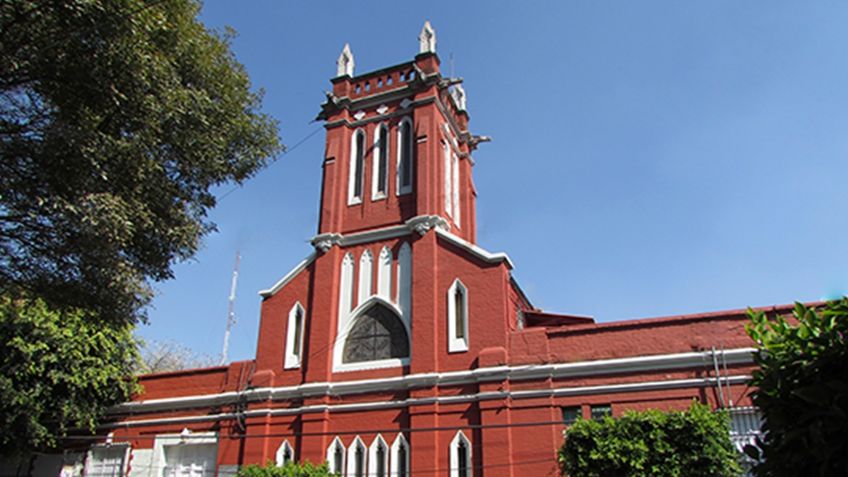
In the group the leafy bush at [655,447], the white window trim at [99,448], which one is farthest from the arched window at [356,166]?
the leafy bush at [655,447]

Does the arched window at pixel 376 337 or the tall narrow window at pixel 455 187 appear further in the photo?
the tall narrow window at pixel 455 187

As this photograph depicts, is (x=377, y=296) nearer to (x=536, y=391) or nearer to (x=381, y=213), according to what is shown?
(x=381, y=213)

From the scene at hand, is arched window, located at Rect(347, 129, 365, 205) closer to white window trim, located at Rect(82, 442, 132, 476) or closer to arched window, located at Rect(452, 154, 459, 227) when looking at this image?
arched window, located at Rect(452, 154, 459, 227)

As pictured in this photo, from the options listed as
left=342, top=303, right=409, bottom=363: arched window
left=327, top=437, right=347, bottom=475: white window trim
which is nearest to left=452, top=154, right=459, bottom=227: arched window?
left=342, top=303, right=409, bottom=363: arched window

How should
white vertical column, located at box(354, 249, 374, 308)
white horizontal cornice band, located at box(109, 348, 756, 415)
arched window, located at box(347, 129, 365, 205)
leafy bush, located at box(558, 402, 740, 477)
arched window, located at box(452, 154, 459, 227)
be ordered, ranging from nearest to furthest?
1. leafy bush, located at box(558, 402, 740, 477)
2. white horizontal cornice band, located at box(109, 348, 756, 415)
3. white vertical column, located at box(354, 249, 374, 308)
4. arched window, located at box(347, 129, 365, 205)
5. arched window, located at box(452, 154, 459, 227)

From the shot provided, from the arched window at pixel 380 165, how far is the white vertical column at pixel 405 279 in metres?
2.35

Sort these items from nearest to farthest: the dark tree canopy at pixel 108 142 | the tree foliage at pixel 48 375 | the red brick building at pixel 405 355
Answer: the dark tree canopy at pixel 108 142 < the red brick building at pixel 405 355 < the tree foliage at pixel 48 375

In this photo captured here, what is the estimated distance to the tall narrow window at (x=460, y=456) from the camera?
16.2 m

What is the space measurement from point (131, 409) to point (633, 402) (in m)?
16.1

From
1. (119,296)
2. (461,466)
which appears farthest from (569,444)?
(119,296)

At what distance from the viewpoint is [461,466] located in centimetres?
1631

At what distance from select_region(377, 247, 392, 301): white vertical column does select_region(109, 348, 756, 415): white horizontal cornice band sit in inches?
104

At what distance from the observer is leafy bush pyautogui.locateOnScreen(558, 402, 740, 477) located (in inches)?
472

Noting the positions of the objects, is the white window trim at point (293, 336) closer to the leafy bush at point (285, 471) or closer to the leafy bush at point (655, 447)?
the leafy bush at point (285, 471)
